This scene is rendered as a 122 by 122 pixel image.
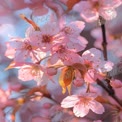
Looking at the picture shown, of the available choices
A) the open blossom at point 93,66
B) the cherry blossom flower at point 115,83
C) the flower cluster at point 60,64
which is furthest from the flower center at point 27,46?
the cherry blossom flower at point 115,83

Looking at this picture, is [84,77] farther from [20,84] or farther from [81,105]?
[20,84]

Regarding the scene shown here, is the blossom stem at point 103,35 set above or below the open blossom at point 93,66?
above

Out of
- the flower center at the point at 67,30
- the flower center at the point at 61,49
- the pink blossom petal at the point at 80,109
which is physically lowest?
the pink blossom petal at the point at 80,109

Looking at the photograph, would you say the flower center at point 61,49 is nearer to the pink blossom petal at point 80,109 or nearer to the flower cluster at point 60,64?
the flower cluster at point 60,64

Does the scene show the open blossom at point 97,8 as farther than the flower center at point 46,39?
Yes

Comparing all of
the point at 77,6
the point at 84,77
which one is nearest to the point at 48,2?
the point at 77,6

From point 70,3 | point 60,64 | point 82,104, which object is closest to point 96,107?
point 82,104
